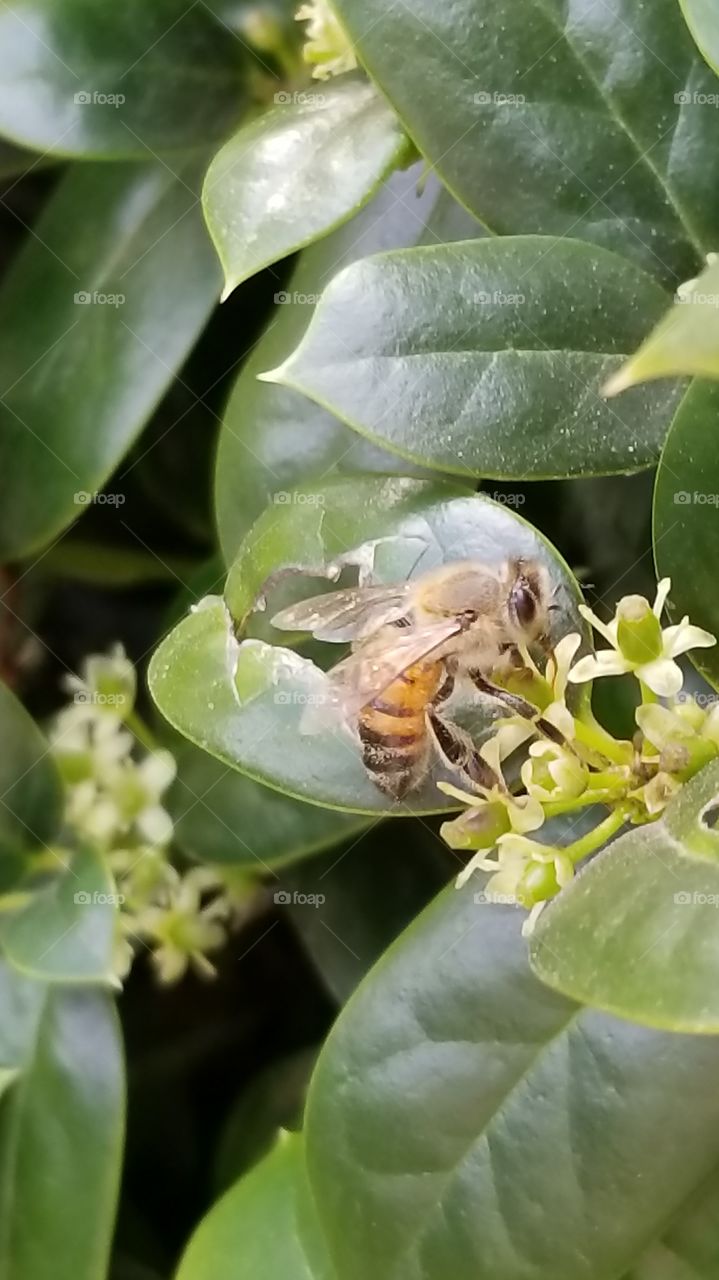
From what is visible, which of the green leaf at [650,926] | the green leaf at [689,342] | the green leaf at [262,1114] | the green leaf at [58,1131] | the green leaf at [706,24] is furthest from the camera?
the green leaf at [262,1114]

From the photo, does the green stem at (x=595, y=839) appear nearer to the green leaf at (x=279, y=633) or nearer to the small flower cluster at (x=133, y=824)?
the green leaf at (x=279, y=633)

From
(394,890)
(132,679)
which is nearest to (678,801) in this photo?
(394,890)

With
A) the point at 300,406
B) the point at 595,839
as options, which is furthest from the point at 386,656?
the point at 300,406

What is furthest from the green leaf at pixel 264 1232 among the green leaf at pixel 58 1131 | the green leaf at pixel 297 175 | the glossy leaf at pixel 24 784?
the green leaf at pixel 297 175

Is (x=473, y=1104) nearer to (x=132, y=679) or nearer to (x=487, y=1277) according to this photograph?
(x=487, y=1277)

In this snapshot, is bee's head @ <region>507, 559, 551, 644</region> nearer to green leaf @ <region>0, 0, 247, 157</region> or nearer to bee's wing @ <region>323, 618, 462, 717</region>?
bee's wing @ <region>323, 618, 462, 717</region>

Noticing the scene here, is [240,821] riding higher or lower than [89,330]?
lower

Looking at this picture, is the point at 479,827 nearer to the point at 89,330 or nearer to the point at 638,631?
the point at 638,631
